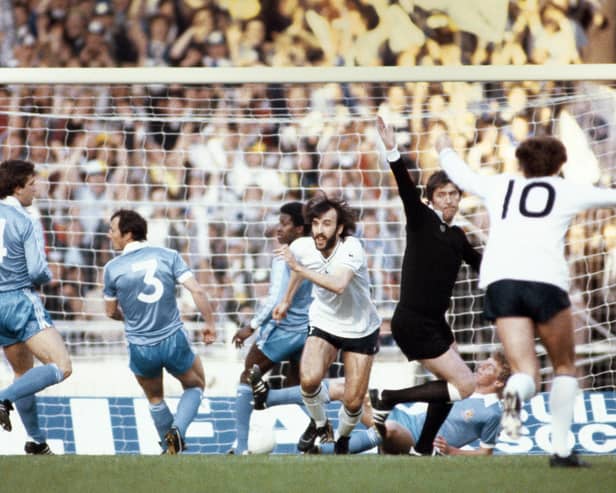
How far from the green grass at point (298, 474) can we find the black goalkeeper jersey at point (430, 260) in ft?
3.94

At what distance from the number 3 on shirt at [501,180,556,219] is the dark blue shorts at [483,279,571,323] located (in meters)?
0.34

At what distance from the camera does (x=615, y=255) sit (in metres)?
10.3

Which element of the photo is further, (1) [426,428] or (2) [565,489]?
(1) [426,428]

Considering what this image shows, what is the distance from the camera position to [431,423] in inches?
308

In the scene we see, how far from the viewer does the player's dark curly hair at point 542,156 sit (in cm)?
614

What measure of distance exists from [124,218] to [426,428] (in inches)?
103

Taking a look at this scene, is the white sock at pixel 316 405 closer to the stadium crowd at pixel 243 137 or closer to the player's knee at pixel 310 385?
the player's knee at pixel 310 385

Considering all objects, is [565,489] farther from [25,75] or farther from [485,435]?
[25,75]

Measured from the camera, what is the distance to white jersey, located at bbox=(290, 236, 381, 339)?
8016 mm

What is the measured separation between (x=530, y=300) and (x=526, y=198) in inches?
20.2

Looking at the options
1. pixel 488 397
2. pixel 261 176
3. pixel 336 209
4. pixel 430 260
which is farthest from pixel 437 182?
pixel 261 176

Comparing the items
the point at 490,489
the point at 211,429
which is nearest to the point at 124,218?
the point at 211,429

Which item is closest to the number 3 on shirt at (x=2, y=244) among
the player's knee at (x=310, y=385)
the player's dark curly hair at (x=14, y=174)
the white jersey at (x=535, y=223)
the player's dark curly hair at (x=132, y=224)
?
the player's dark curly hair at (x=14, y=174)

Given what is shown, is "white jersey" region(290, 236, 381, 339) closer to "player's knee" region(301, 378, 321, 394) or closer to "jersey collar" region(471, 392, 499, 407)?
"player's knee" region(301, 378, 321, 394)
